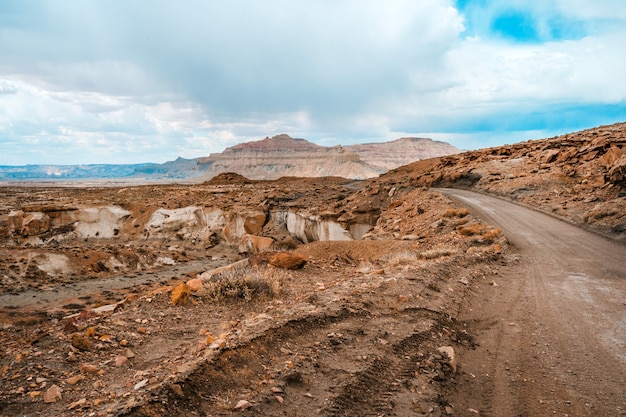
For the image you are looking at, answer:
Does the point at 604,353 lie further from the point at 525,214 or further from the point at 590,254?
the point at 525,214

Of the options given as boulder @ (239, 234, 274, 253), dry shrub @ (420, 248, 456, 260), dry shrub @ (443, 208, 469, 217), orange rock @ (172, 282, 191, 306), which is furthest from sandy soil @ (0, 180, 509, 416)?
boulder @ (239, 234, 274, 253)

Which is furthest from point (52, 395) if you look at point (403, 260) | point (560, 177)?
point (560, 177)

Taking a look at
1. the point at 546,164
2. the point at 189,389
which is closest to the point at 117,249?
the point at 189,389

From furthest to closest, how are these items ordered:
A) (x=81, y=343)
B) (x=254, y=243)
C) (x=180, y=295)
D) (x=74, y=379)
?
1. (x=254, y=243)
2. (x=180, y=295)
3. (x=81, y=343)
4. (x=74, y=379)

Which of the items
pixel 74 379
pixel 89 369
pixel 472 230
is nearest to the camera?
pixel 74 379

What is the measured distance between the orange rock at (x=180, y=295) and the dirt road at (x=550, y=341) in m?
4.82

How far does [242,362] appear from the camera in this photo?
4.70m

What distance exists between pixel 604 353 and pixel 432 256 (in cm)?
583

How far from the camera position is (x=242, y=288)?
25.9 ft

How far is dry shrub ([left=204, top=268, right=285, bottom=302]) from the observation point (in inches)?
305

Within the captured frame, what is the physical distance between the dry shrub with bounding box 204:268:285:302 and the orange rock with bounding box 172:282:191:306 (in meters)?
0.38

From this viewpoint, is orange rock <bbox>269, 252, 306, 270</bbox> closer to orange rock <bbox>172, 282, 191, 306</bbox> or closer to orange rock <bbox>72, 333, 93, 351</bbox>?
orange rock <bbox>172, 282, 191, 306</bbox>

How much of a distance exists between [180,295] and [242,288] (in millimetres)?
1150

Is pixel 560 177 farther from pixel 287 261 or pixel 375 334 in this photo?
pixel 375 334
